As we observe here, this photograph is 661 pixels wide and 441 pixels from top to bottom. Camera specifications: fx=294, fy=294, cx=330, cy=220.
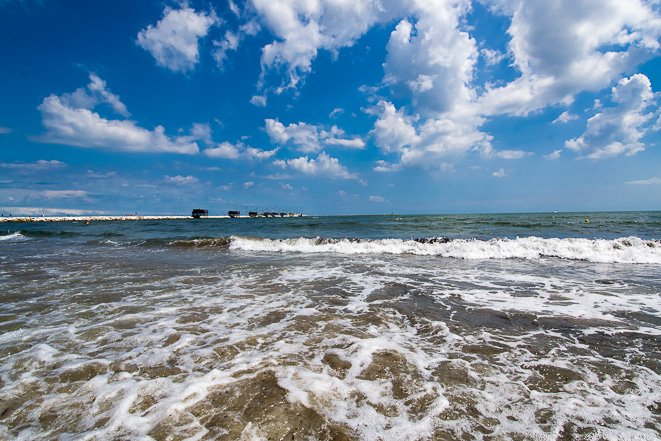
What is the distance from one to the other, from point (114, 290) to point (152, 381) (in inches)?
198

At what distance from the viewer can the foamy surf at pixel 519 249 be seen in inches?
444

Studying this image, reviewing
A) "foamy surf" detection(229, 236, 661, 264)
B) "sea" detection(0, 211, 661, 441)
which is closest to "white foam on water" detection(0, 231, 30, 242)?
"foamy surf" detection(229, 236, 661, 264)

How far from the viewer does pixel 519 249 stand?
1324 centimetres

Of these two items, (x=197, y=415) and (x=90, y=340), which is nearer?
(x=197, y=415)

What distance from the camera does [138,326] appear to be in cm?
445

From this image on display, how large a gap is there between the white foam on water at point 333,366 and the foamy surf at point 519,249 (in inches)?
250

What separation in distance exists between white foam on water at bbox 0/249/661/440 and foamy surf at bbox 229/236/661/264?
636 centimetres

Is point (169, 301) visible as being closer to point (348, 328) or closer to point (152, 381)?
point (152, 381)

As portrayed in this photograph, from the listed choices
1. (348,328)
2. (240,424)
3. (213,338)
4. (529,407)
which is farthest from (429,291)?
(240,424)

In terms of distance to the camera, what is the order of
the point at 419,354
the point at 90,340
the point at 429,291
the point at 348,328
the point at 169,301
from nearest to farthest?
the point at 419,354, the point at 90,340, the point at 348,328, the point at 169,301, the point at 429,291

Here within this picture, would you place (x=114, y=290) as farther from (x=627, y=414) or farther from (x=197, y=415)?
(x=627, y=414)

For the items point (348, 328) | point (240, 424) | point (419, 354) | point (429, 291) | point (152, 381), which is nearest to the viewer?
point (240, 424)

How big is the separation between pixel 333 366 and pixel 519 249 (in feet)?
43.1

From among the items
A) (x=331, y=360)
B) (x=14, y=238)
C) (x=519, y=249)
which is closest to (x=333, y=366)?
(x=331, y=360)
